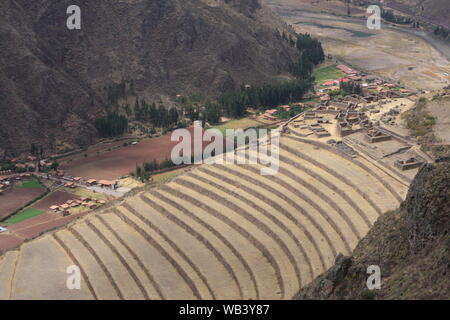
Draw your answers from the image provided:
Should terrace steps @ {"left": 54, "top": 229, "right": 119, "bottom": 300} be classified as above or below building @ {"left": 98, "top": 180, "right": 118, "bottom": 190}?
Answer: above

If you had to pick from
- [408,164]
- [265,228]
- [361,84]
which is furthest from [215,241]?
[361,84]

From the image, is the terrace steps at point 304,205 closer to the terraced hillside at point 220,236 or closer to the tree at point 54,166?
the terraced hillside at point 220,236

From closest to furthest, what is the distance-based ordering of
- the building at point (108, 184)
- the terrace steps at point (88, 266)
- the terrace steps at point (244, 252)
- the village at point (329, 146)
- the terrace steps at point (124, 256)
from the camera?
the terrace steps at point (244, 252) → the terrace steps at point (124, 256) → the terrace steps at point (88, 266) → the village at point (329, 146) → the building at point (108, 184)

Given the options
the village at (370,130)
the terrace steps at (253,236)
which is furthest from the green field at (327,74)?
the terrace steps at (253,236)

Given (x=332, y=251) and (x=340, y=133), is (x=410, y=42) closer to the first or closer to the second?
(x=340, y=133)

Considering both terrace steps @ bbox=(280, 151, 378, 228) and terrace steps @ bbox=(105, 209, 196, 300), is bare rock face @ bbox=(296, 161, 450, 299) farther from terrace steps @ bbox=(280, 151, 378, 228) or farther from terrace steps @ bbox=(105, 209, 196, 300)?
terrace steps @ bbox=(105, 209, 196, 300)

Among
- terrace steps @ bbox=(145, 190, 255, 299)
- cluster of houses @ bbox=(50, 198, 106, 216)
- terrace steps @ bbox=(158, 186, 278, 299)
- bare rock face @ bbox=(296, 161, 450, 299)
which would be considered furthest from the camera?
cluster of houses @ bbox=(50, 198, 106, 216)

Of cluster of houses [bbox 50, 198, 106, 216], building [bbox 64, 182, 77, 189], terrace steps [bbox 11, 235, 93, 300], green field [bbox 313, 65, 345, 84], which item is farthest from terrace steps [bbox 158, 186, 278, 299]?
green field [bbox 313, 65, 345, 84]
